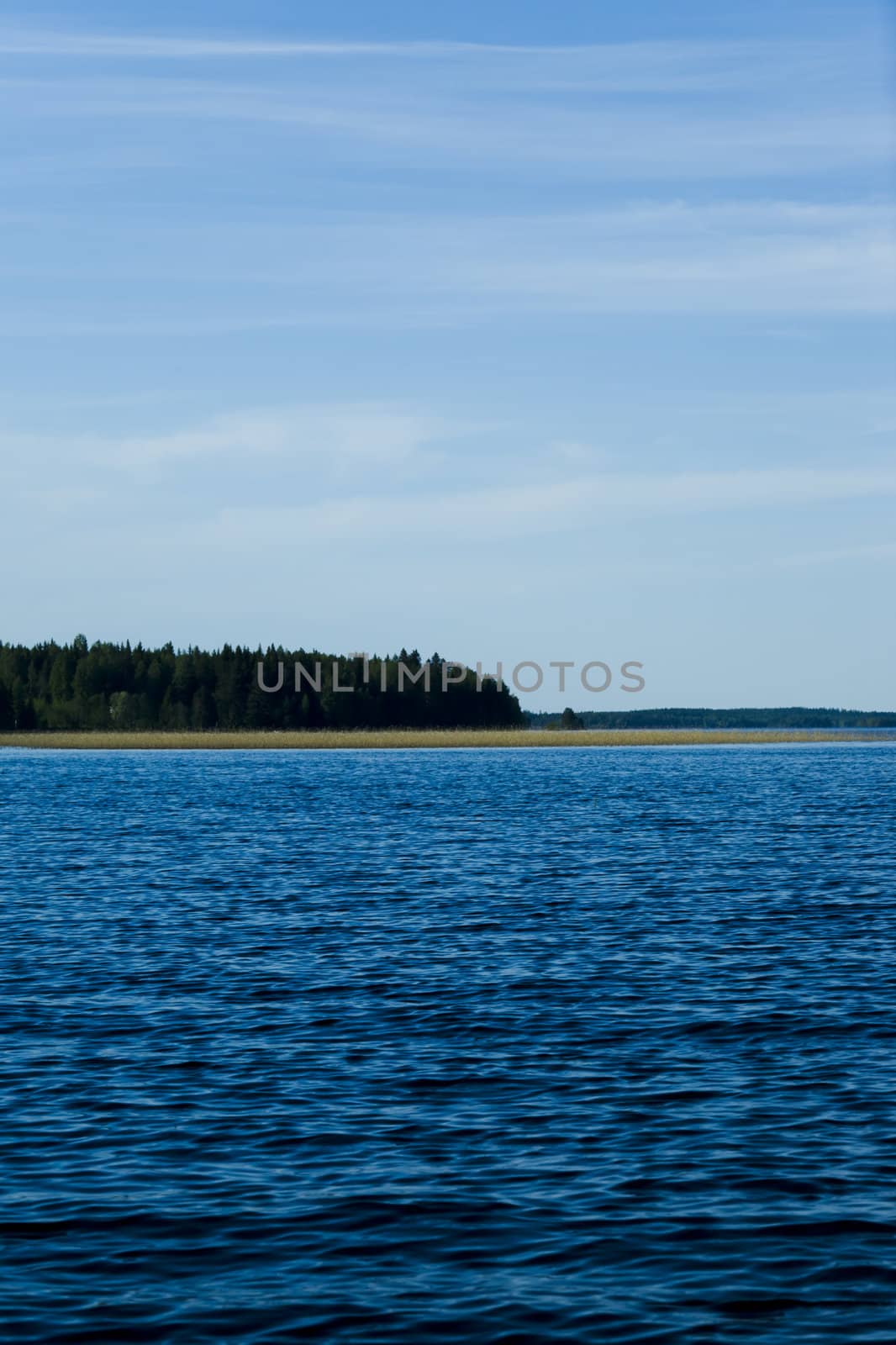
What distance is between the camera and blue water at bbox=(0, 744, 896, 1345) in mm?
11320

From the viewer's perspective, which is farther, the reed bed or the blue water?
the reed bed

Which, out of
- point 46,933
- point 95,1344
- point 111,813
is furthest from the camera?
point 111,813

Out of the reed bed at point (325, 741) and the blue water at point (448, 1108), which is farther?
the reed bed at point (325, 741)

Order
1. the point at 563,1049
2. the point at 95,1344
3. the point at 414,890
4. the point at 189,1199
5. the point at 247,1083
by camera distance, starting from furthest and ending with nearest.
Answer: the point at 414,890, the point at 563,1049, the point at 247,1083, the point at 189,1199, the point at 95,1344

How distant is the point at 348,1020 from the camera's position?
69.4 feet

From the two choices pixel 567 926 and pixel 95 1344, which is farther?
pixel 567 926

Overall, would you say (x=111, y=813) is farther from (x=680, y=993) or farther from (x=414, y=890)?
(x=680, y=993)

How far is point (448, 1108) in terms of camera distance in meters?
16.5

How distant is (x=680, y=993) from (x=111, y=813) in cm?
4937

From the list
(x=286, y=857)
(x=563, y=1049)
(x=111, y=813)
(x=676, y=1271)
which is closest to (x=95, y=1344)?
(x=676, y=1271)

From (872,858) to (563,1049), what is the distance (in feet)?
94.8

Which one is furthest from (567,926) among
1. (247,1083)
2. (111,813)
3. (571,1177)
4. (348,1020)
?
(111,813)

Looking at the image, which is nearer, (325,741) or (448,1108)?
(448,1108)

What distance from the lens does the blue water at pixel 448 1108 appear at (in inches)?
446
